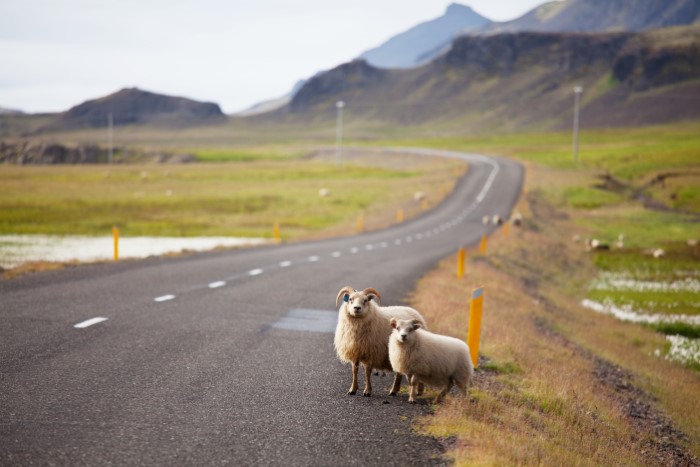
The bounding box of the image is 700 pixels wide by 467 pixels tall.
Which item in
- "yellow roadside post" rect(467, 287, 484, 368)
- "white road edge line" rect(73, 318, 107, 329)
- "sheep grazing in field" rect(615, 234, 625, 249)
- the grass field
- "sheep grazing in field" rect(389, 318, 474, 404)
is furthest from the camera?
the grass field

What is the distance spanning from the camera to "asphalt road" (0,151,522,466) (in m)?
7.23

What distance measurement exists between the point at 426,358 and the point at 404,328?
0.56 m

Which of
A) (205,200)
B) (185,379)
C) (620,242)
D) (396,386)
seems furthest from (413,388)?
(205,200)

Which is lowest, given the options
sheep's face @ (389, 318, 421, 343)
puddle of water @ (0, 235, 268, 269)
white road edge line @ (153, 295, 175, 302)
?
puddle of water @ (0, 235, 268, 269)

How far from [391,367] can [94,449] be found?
4.38m

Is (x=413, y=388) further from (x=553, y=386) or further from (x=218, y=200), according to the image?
(x=218, y=200)

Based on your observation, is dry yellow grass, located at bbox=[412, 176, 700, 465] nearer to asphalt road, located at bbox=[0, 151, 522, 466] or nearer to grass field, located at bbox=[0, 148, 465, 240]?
asphalt road, located at bbox=[0, 151, 522, 466]

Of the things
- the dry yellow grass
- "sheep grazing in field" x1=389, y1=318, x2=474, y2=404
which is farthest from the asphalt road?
the dry yellow grass

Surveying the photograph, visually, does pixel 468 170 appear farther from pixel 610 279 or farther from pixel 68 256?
pixel 68 256

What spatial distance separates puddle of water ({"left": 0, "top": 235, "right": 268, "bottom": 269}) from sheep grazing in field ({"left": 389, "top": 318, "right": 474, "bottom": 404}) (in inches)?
787

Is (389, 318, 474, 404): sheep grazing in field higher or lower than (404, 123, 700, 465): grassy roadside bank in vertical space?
higher

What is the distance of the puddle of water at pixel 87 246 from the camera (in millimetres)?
29836

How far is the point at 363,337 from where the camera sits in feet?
→ 32.1

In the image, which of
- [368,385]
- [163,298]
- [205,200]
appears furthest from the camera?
[205,200]
